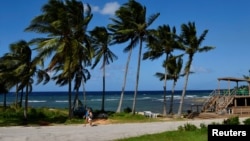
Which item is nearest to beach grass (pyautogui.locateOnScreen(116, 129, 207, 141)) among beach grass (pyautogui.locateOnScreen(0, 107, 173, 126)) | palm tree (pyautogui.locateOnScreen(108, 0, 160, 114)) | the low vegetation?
the low vegetation

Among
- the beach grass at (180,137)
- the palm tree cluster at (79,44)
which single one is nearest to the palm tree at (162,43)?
the palm tree cluster at (79,44)

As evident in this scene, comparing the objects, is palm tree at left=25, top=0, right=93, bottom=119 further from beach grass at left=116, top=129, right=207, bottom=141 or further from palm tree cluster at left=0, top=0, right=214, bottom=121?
beach grass at left=116, top=129, right=207, bottom=141

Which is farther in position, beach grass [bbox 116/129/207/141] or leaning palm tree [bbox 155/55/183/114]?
leaning palm tree [bbox 155/55/183/114]

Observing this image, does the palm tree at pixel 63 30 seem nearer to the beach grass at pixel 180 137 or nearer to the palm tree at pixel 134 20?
the palm tree at pixel 134 20

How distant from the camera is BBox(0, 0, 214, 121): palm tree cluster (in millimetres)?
36281

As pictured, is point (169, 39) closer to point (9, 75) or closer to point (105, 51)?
point (105, 51)

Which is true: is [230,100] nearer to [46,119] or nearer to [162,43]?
[162,43]

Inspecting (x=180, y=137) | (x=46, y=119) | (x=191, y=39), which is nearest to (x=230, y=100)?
(x=191, y=39)

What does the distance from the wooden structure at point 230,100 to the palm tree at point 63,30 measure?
641 inches

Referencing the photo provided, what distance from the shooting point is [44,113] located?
137 feet

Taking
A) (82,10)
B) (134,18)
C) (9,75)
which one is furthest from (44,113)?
(134,18)

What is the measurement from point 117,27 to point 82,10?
7.80 metres

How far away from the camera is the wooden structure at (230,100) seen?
4581 centimetres

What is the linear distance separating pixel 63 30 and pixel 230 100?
20.3 m
